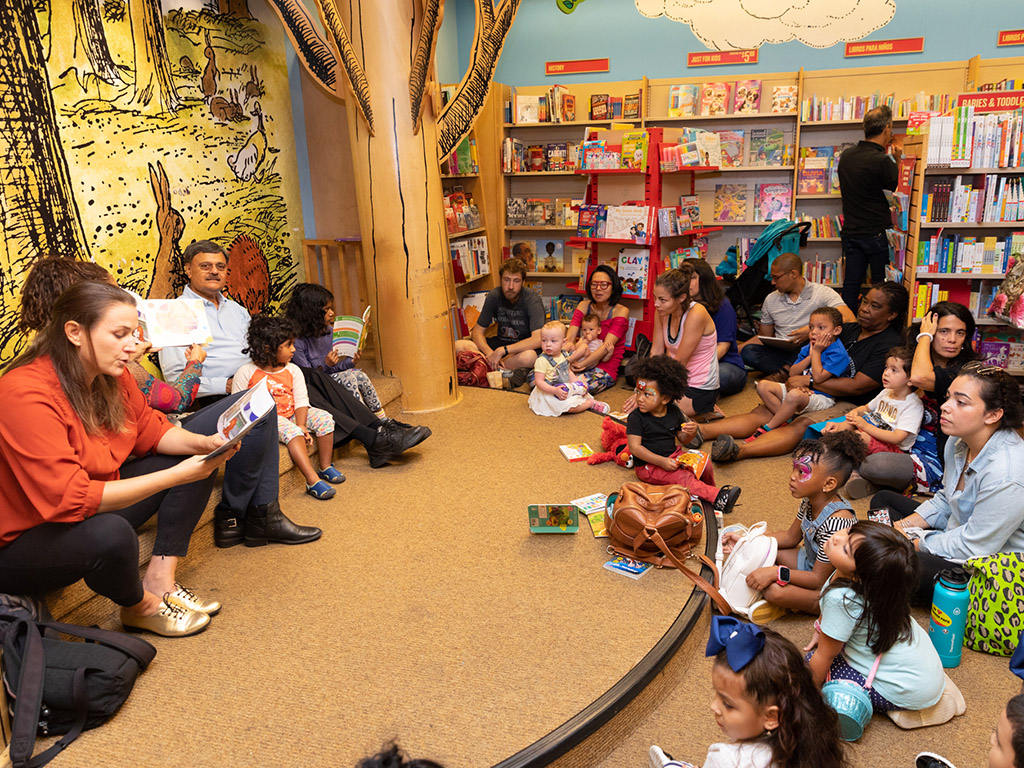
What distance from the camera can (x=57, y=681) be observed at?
2.02 metres

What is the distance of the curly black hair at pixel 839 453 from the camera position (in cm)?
274

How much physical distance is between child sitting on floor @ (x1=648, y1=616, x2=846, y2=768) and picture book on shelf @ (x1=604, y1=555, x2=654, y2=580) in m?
1.13

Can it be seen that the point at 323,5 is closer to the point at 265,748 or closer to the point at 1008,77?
the point at 265,748

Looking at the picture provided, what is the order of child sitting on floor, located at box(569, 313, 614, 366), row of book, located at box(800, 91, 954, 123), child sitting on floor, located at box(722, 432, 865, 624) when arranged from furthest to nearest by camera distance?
row of book, located at box(800, 91, 954, 123)
child sitting on floor, located at box(569, 313, 614, 366)
child sitting on floor, located at box(722, 432, 865, 624)

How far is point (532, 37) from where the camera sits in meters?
7.36

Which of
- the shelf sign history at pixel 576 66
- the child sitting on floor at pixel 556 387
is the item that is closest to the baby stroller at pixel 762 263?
the child sitting on floor at pixel 556 387

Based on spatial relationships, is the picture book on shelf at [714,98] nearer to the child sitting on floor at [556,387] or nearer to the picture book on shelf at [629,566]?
the child sitting on floor at [556,387]

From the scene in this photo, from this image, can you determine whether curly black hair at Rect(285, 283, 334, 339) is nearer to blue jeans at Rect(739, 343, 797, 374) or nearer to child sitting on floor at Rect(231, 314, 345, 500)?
child sitting on floor at Rect(231, 314, 345, 500)

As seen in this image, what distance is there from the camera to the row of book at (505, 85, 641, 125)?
7020 mm

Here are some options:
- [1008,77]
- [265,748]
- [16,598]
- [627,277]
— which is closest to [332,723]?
[265,748]

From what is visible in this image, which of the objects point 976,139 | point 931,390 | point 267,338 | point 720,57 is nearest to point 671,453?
point 931,390

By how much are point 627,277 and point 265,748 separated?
14.6 ft

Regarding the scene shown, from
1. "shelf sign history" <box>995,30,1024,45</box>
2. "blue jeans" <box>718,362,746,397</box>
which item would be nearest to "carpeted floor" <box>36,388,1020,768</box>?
"blue jeans" <box>718,362,746,397</box>

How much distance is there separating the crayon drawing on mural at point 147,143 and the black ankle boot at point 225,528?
3.80ft
